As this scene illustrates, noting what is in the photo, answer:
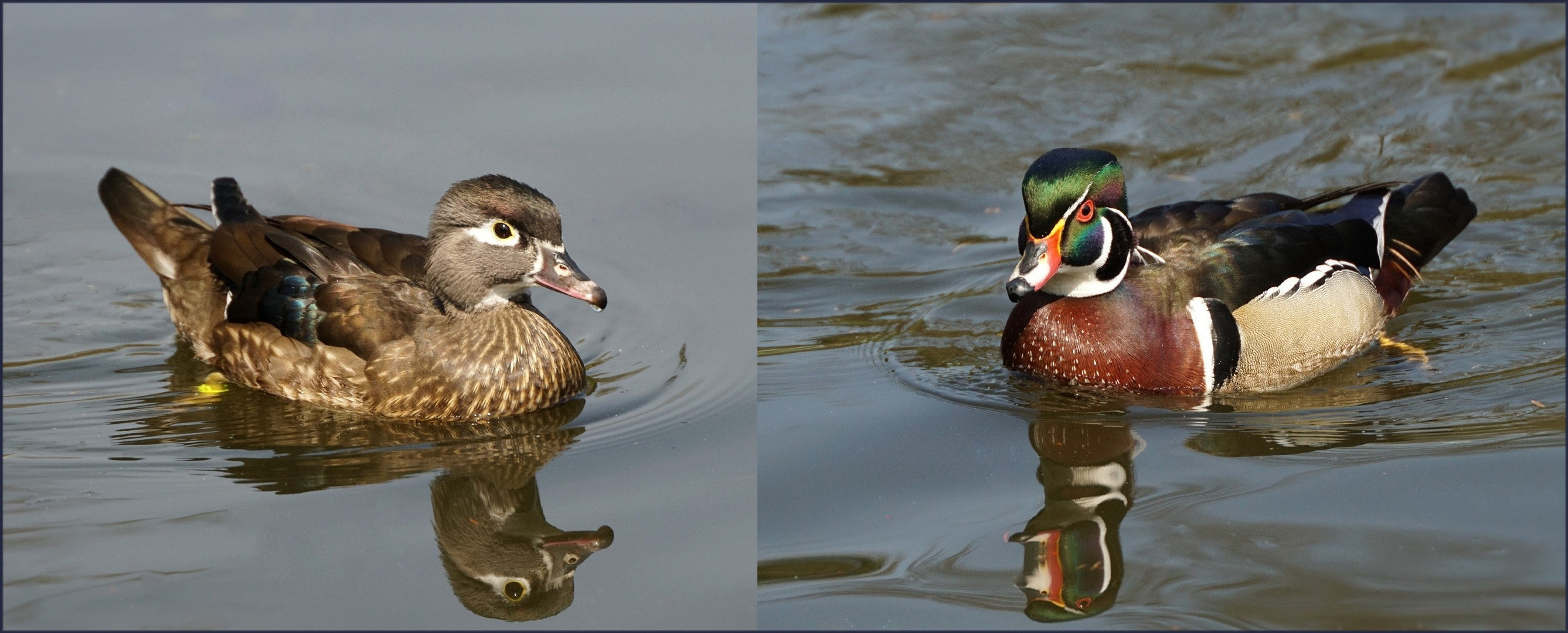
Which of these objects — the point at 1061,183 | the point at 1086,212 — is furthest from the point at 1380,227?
the point at 1061,183

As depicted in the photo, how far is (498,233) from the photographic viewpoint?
21.3 ft

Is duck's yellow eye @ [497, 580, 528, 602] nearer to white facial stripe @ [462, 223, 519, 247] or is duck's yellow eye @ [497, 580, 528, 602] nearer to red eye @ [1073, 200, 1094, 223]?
white facial stripe @ [462, 223, 519, 247]

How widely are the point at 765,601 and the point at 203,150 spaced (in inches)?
221

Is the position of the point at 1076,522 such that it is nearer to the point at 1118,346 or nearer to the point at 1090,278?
the point at 1118,346

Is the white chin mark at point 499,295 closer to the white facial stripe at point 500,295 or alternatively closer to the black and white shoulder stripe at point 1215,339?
the white facial stripe at point 500,295

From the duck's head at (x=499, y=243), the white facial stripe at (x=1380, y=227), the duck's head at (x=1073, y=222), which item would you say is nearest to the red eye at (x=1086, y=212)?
the duck's head at (x=1073, y=222)

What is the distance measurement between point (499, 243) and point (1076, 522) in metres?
2.63

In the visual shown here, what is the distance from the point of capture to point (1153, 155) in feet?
32.1

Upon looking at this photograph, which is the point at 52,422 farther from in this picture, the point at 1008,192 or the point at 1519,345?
the point at 1519,345

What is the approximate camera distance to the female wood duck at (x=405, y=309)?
6.50 m

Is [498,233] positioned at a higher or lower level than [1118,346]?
higher

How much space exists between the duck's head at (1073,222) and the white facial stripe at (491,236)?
2059 mm

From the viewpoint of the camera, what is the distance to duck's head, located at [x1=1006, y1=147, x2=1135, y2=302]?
250 inches

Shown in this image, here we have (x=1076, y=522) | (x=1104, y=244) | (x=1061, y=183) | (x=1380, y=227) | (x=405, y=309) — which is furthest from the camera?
(x=1380, y=227)
